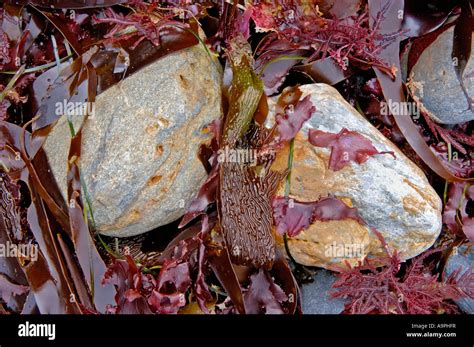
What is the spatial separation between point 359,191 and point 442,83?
1.76 feet

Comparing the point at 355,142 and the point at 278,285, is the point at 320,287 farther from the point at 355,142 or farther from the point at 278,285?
the point at 355,142

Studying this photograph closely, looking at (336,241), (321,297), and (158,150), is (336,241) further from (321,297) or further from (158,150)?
(158,150)

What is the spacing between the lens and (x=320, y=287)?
2.12m

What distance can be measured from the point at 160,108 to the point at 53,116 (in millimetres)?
376

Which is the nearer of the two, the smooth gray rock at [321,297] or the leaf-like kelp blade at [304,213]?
the leaf-like kelp blade at [304,213]

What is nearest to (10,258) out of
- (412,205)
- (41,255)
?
(41,255)

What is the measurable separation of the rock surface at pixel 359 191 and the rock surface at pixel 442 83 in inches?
11.4

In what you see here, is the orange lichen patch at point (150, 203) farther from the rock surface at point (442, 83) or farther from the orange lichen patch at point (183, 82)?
the rock surface at point (442, 83)

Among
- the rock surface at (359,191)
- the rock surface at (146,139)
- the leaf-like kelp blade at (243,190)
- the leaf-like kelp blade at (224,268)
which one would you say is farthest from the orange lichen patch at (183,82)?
the leaf-like kelp blade at (224,268)

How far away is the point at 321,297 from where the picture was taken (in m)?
2.10

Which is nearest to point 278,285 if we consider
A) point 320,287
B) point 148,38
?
point 320,287

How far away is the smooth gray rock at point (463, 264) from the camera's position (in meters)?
2.11

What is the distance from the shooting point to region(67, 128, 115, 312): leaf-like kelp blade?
6.38 feet

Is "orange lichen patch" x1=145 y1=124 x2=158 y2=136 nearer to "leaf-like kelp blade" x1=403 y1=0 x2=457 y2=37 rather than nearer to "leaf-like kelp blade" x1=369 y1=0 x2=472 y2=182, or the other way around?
"leaf-like kelp blade" x1=369 y1=0 x2=472 y2=182
